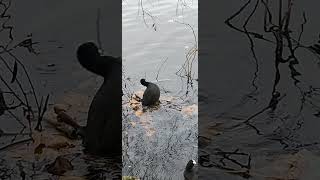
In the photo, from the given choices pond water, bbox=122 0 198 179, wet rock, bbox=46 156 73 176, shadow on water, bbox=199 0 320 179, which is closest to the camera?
shadow on water, bbox=199 0 320 179

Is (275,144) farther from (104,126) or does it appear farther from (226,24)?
(104,126)

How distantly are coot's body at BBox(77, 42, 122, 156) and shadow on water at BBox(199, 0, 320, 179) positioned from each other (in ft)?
1.05

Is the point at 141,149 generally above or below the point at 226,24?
below

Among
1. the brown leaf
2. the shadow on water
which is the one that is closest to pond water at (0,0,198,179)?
the brown leaf

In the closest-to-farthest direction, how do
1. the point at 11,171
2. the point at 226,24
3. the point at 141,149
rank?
1. the point at 226,24
2. the point at 11,171
3. the point at 141,149

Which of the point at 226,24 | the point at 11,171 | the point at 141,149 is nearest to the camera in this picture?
the point at 226,24

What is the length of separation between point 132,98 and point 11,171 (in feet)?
1.87

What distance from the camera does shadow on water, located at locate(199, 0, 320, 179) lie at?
1784mm

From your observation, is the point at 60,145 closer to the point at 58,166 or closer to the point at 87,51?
the point at 58,166

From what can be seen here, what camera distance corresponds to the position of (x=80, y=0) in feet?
5.93

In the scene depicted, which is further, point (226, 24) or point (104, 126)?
point (104, 126)

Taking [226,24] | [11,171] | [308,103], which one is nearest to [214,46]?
[226,24]

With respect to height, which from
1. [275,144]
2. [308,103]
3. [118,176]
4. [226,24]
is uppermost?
[226,24]

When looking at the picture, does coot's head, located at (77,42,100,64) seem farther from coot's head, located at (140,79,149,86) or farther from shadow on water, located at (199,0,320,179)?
shadow on water, located at (199,0,320,179)
